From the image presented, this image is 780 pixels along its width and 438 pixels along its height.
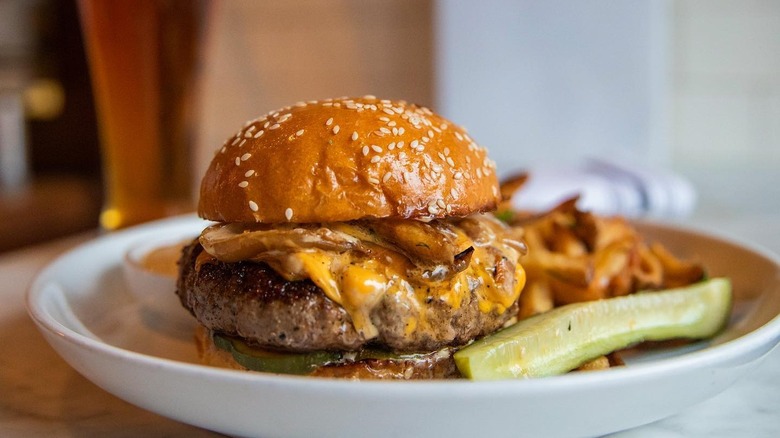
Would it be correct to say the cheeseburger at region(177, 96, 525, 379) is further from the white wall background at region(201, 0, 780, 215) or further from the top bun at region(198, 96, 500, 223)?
the white wall background at region(201, 0, 780, 215)

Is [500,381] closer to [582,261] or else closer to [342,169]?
[342,169]

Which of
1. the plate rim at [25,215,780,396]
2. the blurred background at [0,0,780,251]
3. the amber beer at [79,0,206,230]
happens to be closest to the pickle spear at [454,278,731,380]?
the plate rim at [25,215,780,396]

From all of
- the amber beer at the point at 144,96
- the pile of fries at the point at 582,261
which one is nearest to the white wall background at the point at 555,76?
the amber beer at the point at 144,96

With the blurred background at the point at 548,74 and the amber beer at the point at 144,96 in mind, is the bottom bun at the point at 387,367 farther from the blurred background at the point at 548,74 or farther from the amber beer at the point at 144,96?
the blurred background at the point at 548,74

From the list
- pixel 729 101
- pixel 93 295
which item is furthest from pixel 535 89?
pixel 93 295

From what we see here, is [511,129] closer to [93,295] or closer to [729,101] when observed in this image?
[729,101]

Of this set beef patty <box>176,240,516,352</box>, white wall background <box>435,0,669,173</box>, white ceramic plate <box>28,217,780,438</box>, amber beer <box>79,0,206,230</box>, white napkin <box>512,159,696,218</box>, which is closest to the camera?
white ceramic plate <box>28,217,780,438</box>

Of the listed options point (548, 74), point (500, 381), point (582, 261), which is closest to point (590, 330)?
point (582, 261)
